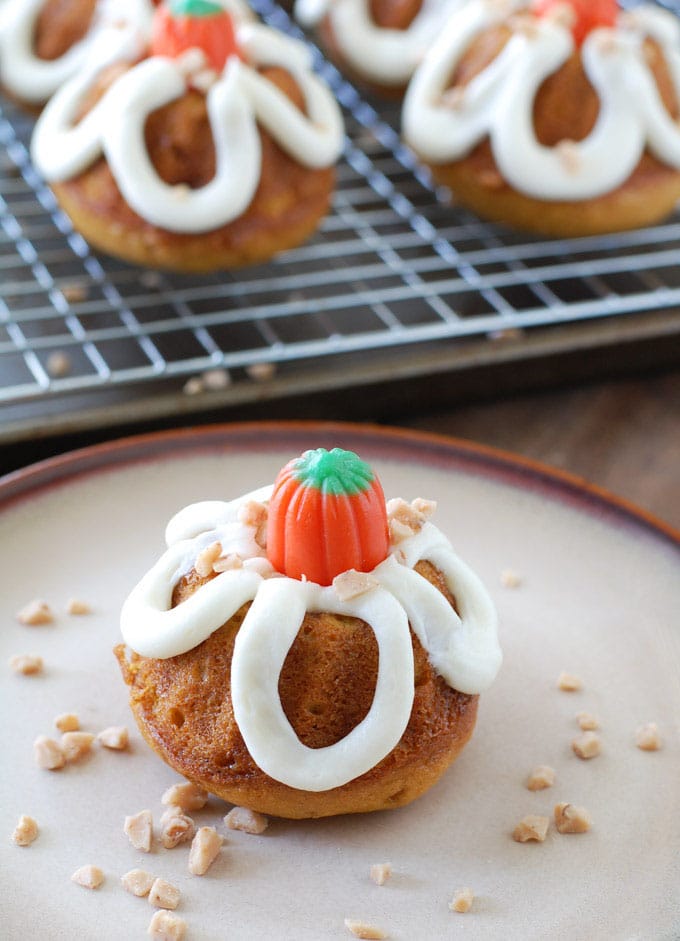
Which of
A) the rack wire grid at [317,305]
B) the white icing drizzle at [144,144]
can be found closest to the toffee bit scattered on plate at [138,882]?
the rack wire grid at [317,305]

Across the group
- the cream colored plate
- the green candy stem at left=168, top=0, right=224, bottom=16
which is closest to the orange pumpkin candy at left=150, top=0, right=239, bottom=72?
the green candy stem at left=168, top=0, right=224, bottom=16

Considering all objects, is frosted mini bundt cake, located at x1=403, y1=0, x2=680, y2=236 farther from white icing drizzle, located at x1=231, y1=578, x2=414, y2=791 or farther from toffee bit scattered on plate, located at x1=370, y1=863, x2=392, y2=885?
toffee bit scattered on plate, located at x1=370, y1=863, x2=392, y2=885

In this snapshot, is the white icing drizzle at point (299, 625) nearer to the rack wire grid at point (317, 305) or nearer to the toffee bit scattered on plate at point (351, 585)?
the toffee bit scattered on plate at point (351, 585)

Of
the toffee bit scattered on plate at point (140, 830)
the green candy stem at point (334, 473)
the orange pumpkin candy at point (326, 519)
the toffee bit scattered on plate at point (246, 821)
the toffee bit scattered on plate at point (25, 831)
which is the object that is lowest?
the toffee bit scattered on plate at point (25, 831)

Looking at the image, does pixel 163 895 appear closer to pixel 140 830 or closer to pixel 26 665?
pixel 140 830

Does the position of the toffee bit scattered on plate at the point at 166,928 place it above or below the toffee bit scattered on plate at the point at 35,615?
above

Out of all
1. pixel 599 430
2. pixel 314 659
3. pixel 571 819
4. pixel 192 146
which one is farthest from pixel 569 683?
pixel 192 146

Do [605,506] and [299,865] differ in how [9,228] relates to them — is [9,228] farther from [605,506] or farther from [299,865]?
[299,865]
